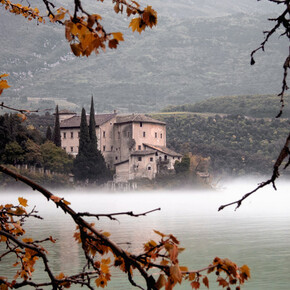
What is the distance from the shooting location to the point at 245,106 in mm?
130375

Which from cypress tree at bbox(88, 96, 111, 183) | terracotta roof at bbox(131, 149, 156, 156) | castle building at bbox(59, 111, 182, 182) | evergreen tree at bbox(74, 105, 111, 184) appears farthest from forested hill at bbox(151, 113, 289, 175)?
evergreen tree at bbox(74, 105, 111, 184)

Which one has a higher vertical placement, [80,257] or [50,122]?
[50,122]

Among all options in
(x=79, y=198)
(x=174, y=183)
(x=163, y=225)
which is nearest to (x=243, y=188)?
(x=174, y=183)

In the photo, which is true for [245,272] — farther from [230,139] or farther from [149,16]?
[230,139]

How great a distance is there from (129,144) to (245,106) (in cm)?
6473

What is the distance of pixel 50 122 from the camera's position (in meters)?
93.7

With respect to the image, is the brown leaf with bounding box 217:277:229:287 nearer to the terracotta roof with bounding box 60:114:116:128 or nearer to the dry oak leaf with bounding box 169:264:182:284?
the dry oak leaf with bounding box 169:264:182:284

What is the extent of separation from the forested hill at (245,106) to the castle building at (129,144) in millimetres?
51275

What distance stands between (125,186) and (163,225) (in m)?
36.7

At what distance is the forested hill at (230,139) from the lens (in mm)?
89125

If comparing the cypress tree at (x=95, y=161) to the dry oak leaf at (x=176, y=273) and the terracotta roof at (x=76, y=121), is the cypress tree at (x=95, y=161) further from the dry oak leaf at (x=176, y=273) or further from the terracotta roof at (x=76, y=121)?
the dry oak leaf at (x=176, y=273)

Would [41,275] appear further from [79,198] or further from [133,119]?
[133,119]

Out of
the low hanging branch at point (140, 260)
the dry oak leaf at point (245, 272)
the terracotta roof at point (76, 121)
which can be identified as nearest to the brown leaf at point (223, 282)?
the low hanging branch at point (140, 260)

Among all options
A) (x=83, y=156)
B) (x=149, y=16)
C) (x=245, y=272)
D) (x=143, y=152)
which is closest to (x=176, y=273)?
(x=245, y=272)
